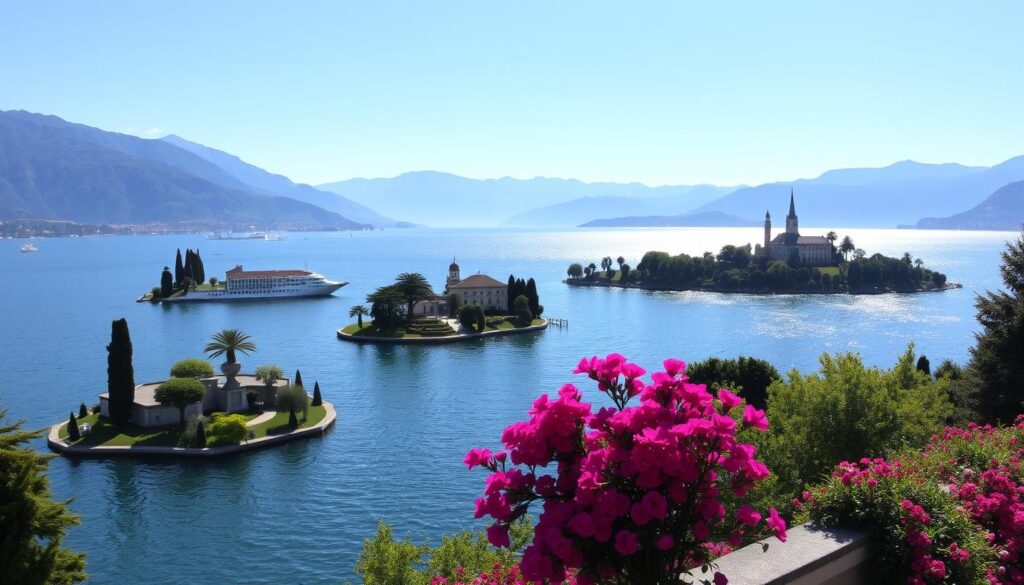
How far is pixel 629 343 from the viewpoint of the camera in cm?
6944

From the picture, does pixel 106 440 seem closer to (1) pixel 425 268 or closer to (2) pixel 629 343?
(2) pixel 629 343

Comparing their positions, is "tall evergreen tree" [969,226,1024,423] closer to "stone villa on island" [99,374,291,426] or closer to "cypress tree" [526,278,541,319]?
"stone villa on island" [99,374,291,426]

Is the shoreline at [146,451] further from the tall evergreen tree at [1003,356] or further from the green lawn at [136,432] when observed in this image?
the tall evergreen tree at [1003,356]

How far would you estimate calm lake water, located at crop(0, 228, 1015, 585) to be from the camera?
81.9ft

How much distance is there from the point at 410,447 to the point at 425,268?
150 meters

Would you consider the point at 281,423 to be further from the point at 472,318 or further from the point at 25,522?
the point at 472,318

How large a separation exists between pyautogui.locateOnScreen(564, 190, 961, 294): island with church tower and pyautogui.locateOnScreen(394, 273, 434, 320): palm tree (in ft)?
204

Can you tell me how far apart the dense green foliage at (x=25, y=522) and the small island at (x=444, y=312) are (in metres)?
58.3

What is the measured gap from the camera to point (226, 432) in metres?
34.2

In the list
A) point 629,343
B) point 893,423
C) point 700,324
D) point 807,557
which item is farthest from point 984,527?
point 700,324

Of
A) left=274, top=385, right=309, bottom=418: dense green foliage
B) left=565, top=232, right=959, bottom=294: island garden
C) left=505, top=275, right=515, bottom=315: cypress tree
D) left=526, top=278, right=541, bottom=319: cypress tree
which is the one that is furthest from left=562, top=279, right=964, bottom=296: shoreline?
left=274, top=385, right=309, bottom=418: dense green foliage

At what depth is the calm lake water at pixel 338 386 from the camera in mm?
24963

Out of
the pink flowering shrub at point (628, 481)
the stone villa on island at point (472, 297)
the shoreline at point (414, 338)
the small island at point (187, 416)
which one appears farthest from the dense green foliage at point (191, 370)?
the stone villa on island at point (472, 297)

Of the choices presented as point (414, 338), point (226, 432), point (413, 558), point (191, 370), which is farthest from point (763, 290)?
point (413, 558)
